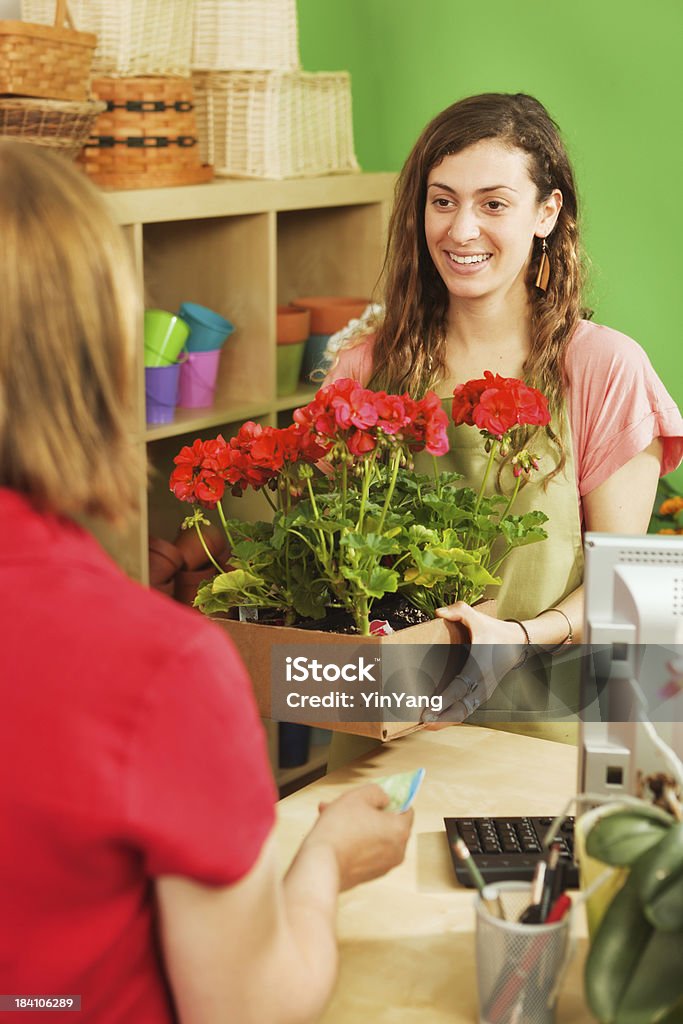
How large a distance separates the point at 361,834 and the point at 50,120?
64.9 inches

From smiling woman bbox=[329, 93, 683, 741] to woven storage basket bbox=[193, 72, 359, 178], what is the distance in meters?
0.80

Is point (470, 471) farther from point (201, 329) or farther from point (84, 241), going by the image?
point (84, 241)

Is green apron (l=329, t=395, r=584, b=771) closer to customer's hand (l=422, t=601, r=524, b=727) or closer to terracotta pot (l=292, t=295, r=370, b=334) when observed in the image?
customer's hand (l=422, t=601, r=524, b=727)

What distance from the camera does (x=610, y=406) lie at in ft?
6.56

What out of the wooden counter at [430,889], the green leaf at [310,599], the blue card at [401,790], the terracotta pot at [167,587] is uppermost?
the green leaf at [310,599]

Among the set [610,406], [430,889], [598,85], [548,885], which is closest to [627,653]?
[548,885]

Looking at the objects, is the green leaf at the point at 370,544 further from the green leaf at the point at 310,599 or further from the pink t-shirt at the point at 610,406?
the pink t-shirt at the point at 610,406

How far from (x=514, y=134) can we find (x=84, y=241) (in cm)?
137

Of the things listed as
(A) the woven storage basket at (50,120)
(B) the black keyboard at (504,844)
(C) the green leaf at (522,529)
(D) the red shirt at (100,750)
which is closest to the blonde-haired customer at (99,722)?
(D) the red shirt at (100,750)

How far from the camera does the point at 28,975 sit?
0.82 metres

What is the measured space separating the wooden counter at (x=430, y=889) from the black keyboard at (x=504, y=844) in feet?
0.09

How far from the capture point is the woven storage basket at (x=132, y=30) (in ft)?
8.21

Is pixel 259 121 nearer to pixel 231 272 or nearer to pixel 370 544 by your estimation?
pixel 231 272

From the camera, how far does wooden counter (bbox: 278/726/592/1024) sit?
107cm
